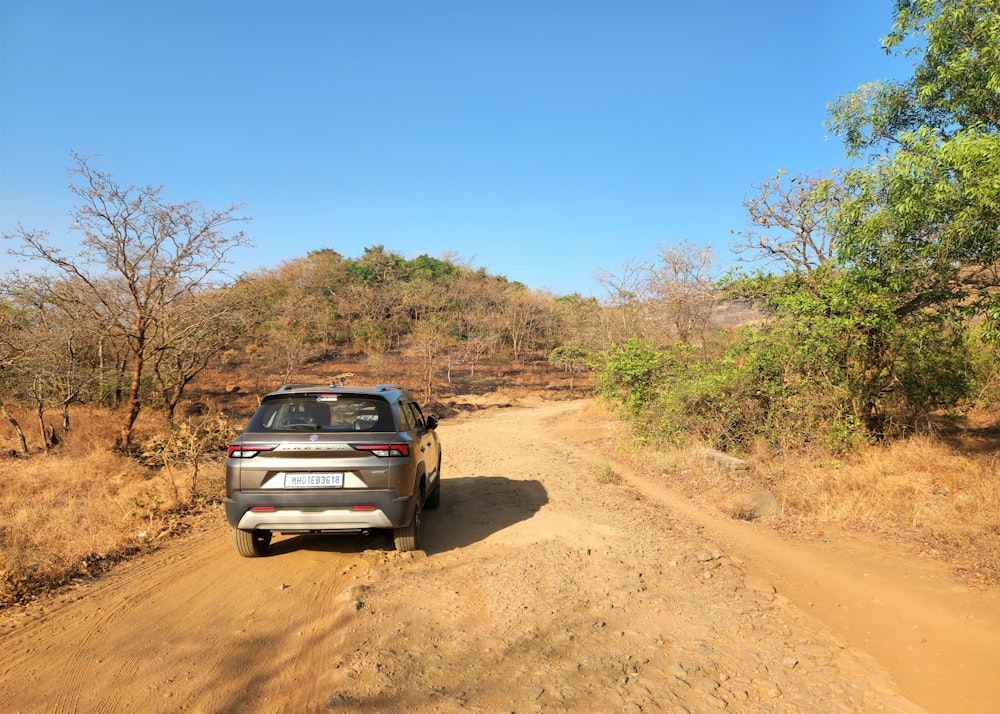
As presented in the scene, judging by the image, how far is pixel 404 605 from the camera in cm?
452

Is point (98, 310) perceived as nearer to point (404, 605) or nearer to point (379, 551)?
point (379, 551)

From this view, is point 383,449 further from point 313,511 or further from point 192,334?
point 192,334

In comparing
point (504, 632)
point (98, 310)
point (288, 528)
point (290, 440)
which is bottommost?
point (504, 632)

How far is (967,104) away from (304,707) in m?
10.2

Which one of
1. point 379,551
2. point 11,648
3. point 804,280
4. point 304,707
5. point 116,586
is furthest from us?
point 804,280

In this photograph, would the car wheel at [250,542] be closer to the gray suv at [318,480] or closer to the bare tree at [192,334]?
the gray suv at [318,480]

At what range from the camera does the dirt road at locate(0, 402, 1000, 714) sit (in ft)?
10.9

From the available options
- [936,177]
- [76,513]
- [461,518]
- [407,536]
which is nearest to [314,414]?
[407,536]

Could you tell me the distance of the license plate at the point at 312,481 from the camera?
5027 mm

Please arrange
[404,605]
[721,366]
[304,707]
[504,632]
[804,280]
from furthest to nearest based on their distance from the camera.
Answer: [721,366] → [804,280] → [404,605] → [504,632] → [304,707]

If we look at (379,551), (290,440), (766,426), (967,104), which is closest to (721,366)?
(766,426)

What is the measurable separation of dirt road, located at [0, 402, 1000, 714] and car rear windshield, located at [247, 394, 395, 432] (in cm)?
132

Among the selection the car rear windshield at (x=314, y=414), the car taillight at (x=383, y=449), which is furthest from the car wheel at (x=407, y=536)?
the car rear windshield at (x=314, y=414)

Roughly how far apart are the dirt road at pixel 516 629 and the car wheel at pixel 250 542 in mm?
100
